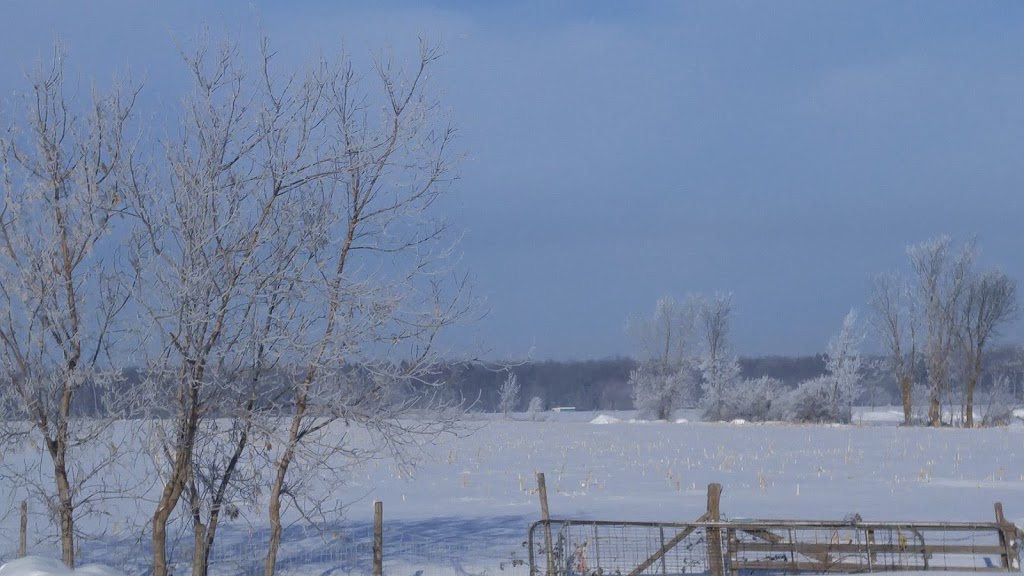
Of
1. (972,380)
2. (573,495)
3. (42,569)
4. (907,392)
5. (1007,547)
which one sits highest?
(972,380)

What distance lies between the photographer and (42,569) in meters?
8.48

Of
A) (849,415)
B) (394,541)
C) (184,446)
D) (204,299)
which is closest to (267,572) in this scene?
(184,446)

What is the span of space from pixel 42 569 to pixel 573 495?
13771 mm

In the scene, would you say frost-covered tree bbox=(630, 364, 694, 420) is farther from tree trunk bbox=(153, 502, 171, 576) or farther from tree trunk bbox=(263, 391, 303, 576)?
Answer: tree trunk bbox=(153, 502, 171, 576)

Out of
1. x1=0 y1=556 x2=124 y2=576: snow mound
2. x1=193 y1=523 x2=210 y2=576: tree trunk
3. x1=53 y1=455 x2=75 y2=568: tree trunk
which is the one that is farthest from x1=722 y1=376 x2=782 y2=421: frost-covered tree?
x1=0 y1=556 x2=124 y2=576: snow mound

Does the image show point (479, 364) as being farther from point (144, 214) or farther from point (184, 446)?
point (144, 214)

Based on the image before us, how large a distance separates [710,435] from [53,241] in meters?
37.9

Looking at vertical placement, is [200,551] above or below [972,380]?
below

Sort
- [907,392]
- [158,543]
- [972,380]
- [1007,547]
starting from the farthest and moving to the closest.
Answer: [972,380]
[907,392]
[1007,547]
[158,543]

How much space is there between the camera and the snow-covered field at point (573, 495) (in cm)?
1432

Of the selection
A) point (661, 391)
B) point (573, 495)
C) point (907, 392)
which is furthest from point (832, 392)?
point (573, 495)

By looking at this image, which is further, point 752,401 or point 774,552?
point 752,401

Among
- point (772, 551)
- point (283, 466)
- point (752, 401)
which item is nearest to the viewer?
point (283, 466)

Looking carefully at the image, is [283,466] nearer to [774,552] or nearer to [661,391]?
[774,552]
